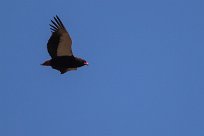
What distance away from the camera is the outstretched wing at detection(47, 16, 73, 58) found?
23172 mm

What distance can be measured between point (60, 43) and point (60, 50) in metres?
0.32

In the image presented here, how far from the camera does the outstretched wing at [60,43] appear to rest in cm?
2317

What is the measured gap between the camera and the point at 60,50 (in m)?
23.4

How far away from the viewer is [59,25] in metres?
23.7

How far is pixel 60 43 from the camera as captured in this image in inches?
917

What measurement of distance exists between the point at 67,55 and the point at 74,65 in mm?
542

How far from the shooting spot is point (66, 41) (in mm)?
23297

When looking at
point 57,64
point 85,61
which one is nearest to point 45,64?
point 57,64

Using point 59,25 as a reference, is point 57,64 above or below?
below

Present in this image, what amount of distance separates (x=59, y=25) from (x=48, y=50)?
132 centimetres

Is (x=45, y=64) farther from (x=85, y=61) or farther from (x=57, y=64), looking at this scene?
(x=85, y=61)

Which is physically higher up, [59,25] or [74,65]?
[59,25]

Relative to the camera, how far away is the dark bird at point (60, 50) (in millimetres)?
23141

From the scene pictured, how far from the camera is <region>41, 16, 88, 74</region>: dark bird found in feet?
75.9
